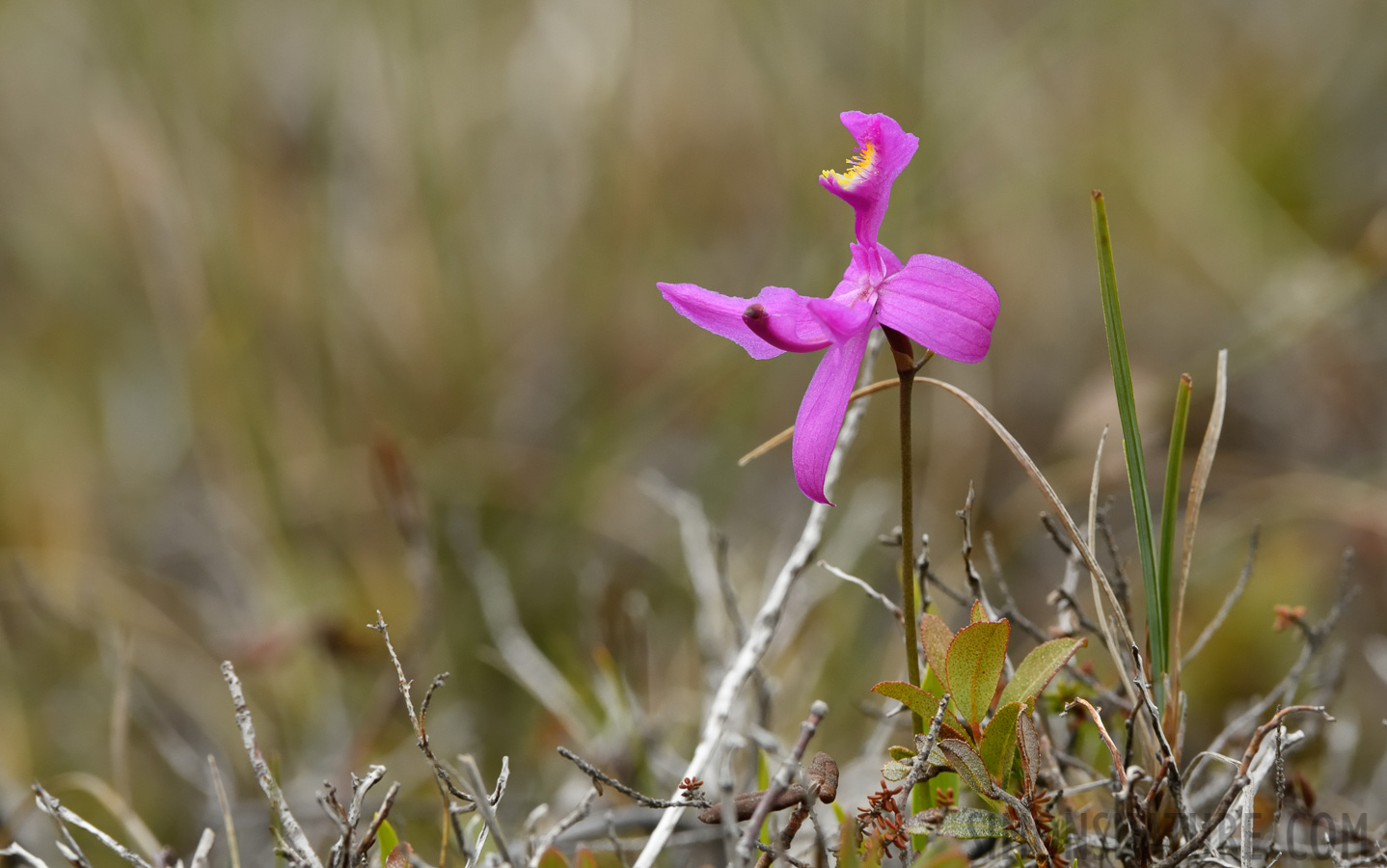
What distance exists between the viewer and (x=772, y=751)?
1160 millimetres

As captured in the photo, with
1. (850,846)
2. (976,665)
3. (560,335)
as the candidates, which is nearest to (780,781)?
(850,846)

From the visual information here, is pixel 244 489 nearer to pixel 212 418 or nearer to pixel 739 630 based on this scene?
pixel 212 418

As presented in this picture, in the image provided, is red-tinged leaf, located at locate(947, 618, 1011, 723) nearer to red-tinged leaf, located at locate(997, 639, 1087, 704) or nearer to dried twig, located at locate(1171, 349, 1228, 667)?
red-tinged leaf, located at locate(997, 639, 1087, 704)

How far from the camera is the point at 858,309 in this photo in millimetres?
790

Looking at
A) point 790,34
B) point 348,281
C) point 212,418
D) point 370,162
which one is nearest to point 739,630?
point 212,418

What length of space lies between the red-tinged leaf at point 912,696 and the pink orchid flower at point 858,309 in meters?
0.17

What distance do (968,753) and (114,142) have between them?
8.64 feet

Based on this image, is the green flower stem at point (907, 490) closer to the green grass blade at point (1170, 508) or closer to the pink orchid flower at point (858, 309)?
the pink orchid flower at point (858, 309)

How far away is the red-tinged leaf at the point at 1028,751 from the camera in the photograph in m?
0.84

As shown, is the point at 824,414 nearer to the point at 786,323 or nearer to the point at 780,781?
the point at 786,323

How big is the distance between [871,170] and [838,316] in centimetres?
16

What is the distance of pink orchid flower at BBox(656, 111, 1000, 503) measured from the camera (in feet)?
2.55

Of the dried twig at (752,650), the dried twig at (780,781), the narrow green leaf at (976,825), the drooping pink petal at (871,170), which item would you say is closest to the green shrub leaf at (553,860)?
the dried twig at (752,650)

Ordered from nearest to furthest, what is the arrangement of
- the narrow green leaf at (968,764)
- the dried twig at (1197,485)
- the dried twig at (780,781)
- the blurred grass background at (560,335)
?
the dried twig at (780,781) → the narrow green leaf at (968,764) → the dried twig at (1197,485) → the blurred grass background at (560,335)
